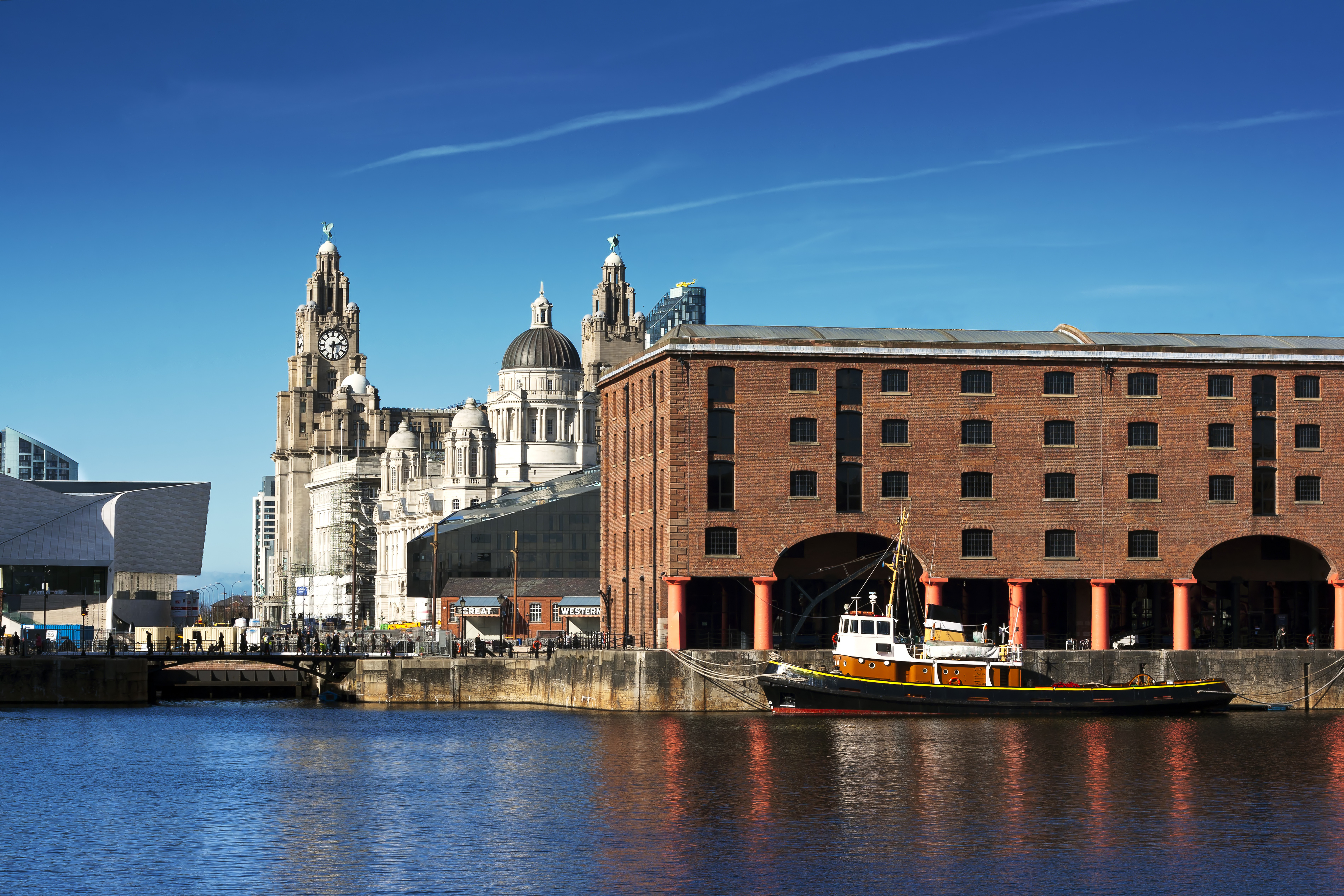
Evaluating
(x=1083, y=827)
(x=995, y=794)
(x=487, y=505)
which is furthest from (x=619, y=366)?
(x=487, y=505)

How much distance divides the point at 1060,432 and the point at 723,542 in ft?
63.0

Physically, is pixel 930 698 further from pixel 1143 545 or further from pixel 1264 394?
pixel 1264 394

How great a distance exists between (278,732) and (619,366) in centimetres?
2881

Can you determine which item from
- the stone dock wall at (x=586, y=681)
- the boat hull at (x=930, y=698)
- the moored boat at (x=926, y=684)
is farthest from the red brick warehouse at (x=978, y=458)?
the boat hull at (x=930, y=698)

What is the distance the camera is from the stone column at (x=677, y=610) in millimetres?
96750

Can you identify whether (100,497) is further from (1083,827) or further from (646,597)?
(1083,827)

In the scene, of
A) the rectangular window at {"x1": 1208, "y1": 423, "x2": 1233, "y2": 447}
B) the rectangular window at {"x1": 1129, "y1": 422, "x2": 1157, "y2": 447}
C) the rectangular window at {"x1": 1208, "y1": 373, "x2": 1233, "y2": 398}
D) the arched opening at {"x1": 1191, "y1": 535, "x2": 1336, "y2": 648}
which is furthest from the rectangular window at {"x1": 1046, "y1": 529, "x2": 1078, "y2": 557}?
the rectangular window at {"x1": 1208, "y1": 373, "x2": 1233, "y2": 398}

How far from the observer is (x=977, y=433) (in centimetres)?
9950

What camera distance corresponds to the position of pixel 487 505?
181m

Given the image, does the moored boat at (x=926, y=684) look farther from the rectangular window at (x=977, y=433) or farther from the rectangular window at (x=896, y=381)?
the rectangular window at (x=896, y=381)

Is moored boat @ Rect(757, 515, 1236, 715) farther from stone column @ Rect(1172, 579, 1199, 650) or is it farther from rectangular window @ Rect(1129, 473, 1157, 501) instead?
rectangular window @ Rect(1129, 473, 1157, 501)

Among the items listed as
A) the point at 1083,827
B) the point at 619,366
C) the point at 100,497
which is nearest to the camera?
the point at 1083,827

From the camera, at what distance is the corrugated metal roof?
99.4 m

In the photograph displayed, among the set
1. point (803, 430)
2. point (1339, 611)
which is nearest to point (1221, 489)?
point (1339, 611)
